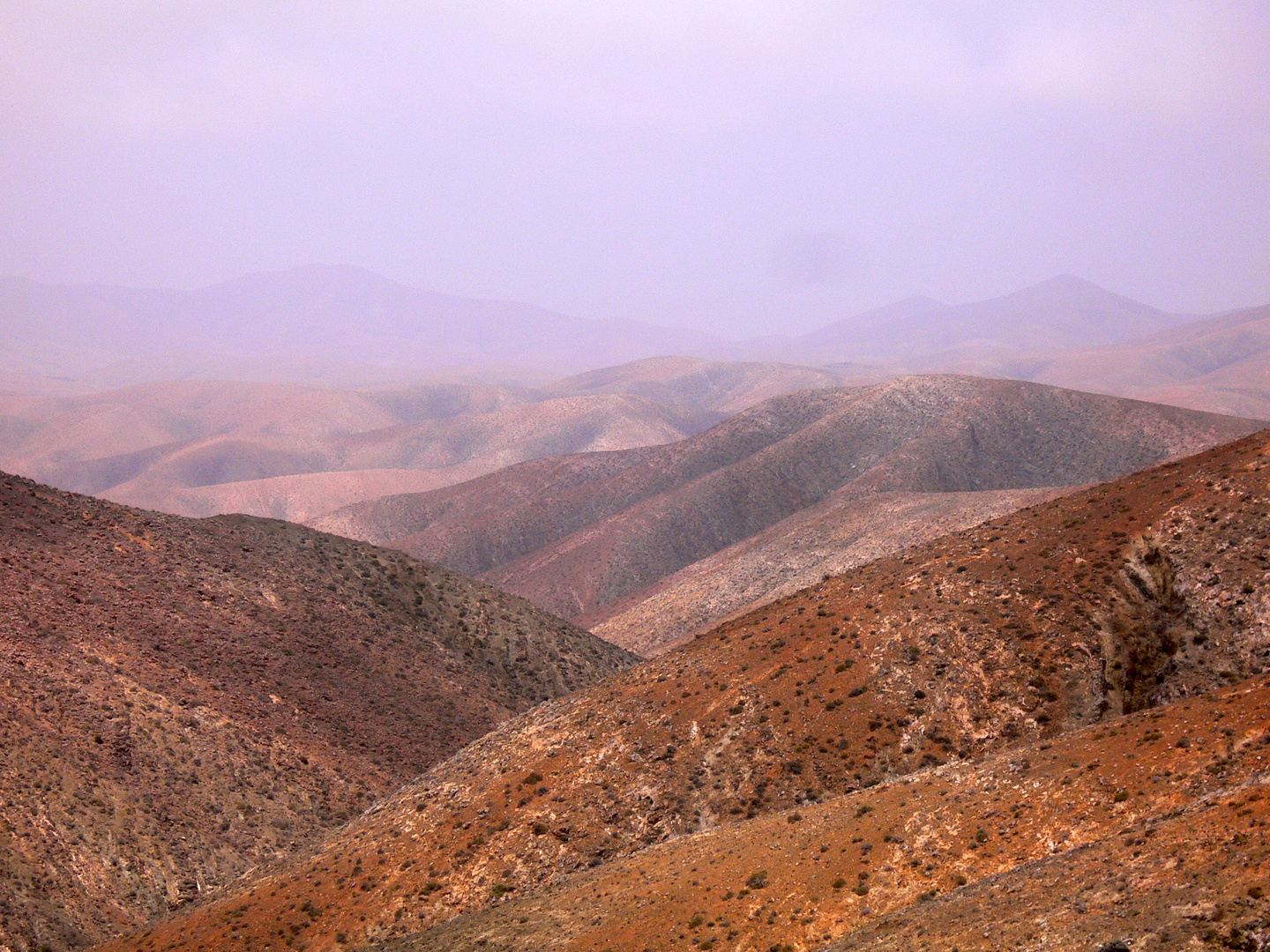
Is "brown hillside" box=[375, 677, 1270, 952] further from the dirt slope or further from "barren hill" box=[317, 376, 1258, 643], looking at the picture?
"barren hill" box=[317, 376, 1258, 643]

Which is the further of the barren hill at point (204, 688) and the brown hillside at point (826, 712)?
the barren hill at point (204, 688)

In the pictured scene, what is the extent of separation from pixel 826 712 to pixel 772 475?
84117 millimetres

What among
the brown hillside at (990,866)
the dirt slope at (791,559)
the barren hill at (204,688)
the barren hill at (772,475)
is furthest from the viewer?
the barren hill at (772,475)

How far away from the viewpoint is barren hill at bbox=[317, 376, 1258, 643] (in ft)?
323

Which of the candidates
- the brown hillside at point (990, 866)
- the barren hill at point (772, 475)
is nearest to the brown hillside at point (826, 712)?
the brown hillside at point (990, 866)

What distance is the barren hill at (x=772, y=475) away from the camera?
98.4m

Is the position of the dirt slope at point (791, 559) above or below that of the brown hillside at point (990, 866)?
below

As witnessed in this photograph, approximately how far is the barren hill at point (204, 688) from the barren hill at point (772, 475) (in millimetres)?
34631

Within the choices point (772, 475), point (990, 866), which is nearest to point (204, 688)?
point (990, 866)

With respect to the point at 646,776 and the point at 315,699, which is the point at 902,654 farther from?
the point at 315,699

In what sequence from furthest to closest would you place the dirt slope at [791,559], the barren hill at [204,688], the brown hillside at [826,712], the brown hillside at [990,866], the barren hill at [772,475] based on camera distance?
the barren hill at [772,475] → the dirt slope at [791,559] → the barren hill at [204,688] → the brown hillside at [826,712] → the brown hillside at [990,866]

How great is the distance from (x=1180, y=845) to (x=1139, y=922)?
2207mm

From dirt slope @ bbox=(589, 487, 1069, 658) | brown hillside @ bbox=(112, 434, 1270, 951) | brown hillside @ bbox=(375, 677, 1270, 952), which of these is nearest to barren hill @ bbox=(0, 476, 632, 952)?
brown hillside @ bbox=(112, 434, 1270, 951)

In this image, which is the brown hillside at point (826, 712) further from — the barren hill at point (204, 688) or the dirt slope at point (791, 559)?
the dirt slope at point (791, 559)
